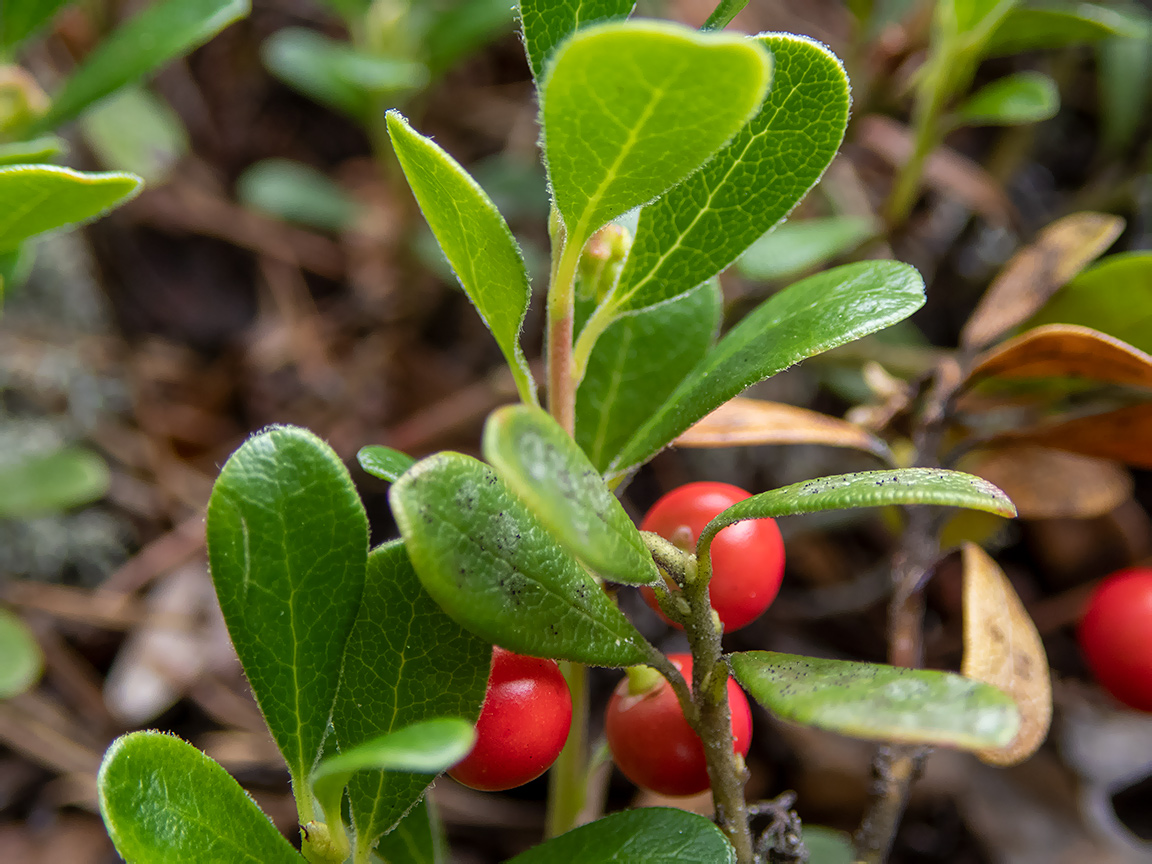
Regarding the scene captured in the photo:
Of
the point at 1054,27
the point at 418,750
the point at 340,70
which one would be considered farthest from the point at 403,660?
the point at 340,70

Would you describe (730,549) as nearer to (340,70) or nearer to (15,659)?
(15,659)

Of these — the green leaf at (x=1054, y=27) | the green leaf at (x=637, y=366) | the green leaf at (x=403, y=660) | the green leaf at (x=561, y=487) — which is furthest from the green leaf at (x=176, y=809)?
the green leaf at (x=1054, y=27)

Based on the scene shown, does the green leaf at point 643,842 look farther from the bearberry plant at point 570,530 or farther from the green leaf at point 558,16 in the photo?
the green leaf at point 558,16

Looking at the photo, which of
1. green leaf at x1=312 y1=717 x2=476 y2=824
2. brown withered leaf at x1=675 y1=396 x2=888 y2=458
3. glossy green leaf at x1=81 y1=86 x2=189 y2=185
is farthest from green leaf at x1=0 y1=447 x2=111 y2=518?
green leaf at x1=312 y1=717 x2=476 y2=824

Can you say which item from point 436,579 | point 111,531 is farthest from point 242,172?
point 436,579

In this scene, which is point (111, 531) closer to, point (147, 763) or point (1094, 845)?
point (147, 763)
